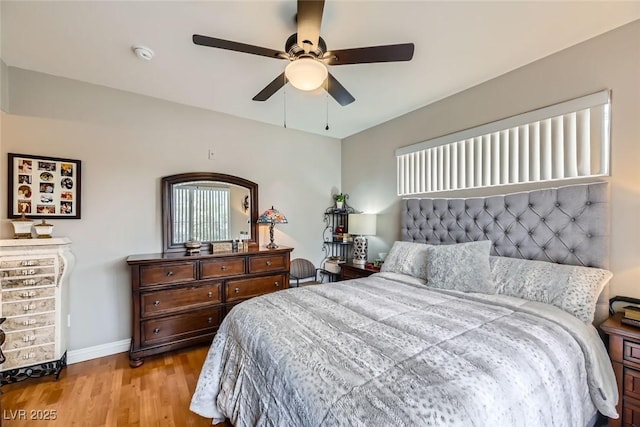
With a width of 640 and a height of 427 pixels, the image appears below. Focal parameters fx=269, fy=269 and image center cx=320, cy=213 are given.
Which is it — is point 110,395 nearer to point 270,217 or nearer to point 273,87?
point 270,217

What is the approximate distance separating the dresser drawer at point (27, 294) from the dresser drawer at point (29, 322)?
15 centimetres

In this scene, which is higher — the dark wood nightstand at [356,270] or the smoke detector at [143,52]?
the smoke detector at [143,52]

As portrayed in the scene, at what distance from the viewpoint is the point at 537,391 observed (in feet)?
3.65

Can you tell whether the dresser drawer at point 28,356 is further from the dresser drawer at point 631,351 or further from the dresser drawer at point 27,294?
the dresser drawer at point 631,351

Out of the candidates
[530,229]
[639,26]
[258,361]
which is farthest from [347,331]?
[639,26]

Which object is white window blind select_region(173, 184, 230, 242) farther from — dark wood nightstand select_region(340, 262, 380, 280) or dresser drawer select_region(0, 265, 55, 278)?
dark wood nightstand select_region(340, 262, 380, 280)

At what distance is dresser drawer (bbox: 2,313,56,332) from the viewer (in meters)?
2.04

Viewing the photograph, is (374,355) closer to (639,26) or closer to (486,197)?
(486,197)

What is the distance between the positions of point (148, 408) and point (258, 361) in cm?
124

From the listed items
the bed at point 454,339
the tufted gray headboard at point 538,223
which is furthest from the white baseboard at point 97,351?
the tufted gray headboard at point 538,223

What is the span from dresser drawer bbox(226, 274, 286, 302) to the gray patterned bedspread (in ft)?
3.88

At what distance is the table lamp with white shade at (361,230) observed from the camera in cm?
356

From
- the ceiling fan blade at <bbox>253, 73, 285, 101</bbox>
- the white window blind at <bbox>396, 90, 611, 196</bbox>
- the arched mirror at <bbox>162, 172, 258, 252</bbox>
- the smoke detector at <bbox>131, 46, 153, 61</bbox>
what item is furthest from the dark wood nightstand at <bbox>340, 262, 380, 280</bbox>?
the smoke detector at <bbox>131, 46, 153, 61</bbox>

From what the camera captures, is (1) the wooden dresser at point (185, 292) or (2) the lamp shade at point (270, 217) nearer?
(1) the wooden dresser at point (185, 292)
